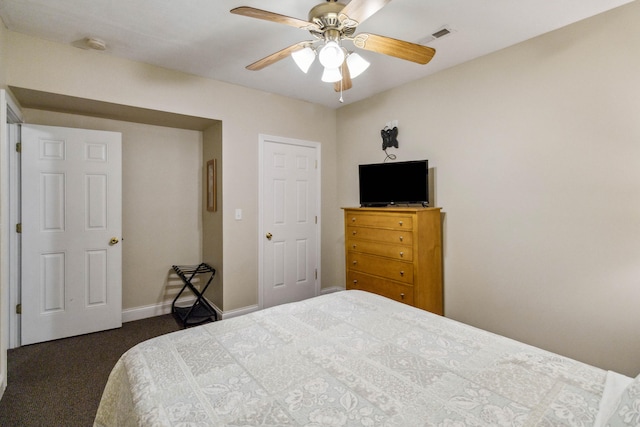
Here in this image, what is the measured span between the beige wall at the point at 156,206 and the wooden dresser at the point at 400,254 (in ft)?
6.77

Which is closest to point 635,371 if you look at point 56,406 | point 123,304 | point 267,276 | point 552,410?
point 552,410

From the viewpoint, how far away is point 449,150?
2.97 meters

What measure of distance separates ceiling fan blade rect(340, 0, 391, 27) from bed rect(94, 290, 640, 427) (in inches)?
61.2

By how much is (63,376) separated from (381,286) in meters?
2.69

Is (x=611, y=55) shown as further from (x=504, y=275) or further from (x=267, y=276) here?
(x=267, y=276)

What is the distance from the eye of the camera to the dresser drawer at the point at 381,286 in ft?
9.20

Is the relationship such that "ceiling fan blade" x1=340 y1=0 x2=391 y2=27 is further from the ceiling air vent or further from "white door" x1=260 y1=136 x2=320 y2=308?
"white door" x1=260 y1=136 x2=320 y2=308

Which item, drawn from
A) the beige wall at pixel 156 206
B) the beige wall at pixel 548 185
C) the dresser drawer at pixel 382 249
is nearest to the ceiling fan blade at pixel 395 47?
the beige wall at pixel 548 185

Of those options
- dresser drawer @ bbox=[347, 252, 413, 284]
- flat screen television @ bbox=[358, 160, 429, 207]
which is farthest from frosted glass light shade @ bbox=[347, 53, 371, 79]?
dresser drawer @ bbox=[347, 252, 413, 284]

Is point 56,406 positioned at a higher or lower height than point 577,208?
lower

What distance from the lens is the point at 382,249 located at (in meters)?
3.02

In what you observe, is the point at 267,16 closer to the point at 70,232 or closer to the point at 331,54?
the point at 331,54

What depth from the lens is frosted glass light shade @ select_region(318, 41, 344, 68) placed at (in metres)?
1.68

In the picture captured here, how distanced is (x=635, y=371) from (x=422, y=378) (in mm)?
1930
